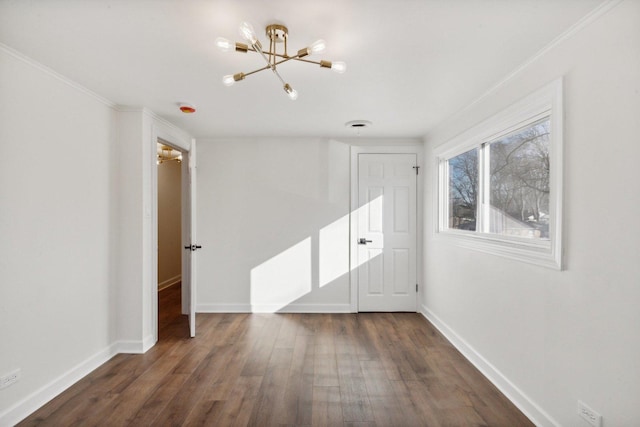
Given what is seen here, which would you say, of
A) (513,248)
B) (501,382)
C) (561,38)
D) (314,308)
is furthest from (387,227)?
(561,38)

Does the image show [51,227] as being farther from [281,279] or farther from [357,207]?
[357,207]

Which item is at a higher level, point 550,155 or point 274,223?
point 550,155

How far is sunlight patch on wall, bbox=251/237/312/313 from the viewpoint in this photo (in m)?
4.35

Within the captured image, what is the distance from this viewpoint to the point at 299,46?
199 cm

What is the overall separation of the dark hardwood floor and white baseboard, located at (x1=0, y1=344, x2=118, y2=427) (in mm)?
48

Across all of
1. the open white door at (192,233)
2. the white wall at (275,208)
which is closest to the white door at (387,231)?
the white wall at (275,208)

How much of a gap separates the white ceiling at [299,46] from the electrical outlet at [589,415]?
201 centimetres

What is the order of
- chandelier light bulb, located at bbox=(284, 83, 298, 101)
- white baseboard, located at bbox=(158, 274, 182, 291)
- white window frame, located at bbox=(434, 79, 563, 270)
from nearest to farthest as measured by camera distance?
white window frame, located at bbox=(434, 79, 563, 270), chandelier light bulb, located at bbox=(284, 83, 298, 101), white baseboard, located at bbox=(158, 274, 182, 291)

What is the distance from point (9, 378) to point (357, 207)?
140 inches

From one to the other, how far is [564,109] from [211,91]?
2493 mm

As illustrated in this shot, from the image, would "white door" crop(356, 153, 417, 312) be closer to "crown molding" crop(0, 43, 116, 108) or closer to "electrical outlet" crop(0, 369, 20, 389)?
"crown molding" crop(0, 43, 116, 108)

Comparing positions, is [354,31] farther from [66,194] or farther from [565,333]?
[66,194]

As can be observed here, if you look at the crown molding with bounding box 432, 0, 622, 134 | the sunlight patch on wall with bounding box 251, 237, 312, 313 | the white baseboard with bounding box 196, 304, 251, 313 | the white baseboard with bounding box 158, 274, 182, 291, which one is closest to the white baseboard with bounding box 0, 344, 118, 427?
the white baseboard with bounding box 196, 304, 251, 313

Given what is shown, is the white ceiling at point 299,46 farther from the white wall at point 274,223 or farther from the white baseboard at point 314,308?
the white baseboard at point 314,308
